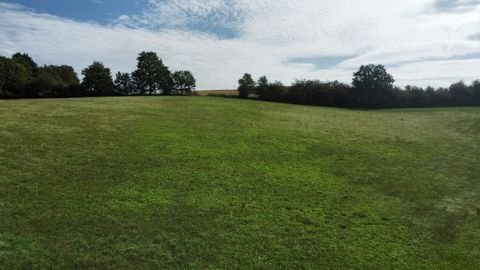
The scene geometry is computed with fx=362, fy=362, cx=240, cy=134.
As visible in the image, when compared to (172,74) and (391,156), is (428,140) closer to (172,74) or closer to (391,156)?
(391,156)

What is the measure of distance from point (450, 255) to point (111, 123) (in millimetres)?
23332

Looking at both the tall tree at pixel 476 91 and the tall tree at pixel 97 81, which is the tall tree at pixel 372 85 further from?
the tall tree at pixel 97 81

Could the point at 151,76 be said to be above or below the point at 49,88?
above

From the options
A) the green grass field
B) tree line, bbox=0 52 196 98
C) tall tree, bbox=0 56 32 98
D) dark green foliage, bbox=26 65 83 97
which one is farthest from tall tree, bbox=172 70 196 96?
the green grass field

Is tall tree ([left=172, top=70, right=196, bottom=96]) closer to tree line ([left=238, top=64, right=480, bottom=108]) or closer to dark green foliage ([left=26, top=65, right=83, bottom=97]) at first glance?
tree line ([left=238, top=64, right=480, bottom=108])

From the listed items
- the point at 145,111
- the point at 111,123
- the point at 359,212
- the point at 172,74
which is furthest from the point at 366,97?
the point at 359,212

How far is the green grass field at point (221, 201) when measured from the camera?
404 inches

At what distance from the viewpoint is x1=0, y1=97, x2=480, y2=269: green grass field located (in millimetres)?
10273

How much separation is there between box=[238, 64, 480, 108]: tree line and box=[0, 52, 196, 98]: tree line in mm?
15851

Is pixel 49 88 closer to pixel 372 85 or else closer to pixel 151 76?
pixel 151 76

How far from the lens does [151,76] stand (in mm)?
79750

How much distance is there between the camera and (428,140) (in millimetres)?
31016

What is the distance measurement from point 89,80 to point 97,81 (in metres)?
1.45

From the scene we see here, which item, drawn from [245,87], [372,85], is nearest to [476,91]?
[372,85]
